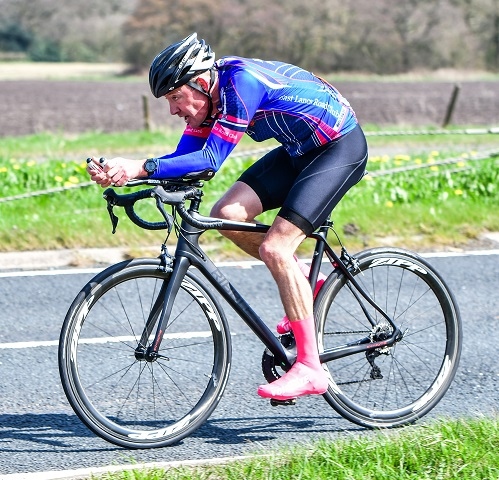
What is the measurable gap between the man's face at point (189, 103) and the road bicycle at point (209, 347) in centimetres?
32

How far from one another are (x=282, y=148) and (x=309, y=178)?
37cm

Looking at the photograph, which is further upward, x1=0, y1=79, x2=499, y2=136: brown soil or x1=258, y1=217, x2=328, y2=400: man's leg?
x1=258, y1=217, x2=328, y2=400: man's leg

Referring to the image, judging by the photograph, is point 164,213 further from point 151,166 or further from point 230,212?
point 230,212

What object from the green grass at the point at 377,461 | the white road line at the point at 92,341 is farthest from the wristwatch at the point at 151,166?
the white road line at the point at 92,341

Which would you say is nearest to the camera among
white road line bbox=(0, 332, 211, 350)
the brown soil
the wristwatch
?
the wristwatch

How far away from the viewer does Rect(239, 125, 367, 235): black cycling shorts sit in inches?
187

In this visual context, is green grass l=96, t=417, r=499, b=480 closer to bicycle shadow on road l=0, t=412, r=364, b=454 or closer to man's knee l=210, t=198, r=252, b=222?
bicycle shadow on road l=0, t=412, r=364, b=454

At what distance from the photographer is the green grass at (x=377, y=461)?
409 centimetres

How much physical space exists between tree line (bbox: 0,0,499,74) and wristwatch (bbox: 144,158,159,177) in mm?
65348

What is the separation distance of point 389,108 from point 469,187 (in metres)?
25.0

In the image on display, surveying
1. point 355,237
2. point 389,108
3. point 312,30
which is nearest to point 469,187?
point 355,237

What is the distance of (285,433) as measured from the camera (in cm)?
502

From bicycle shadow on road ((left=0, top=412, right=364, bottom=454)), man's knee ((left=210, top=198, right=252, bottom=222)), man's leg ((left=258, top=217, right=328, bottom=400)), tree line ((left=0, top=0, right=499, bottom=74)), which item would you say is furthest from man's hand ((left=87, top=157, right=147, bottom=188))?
tree line ((left=0, top=0, right=499, bottom=74))

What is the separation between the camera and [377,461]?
13.8 feet
